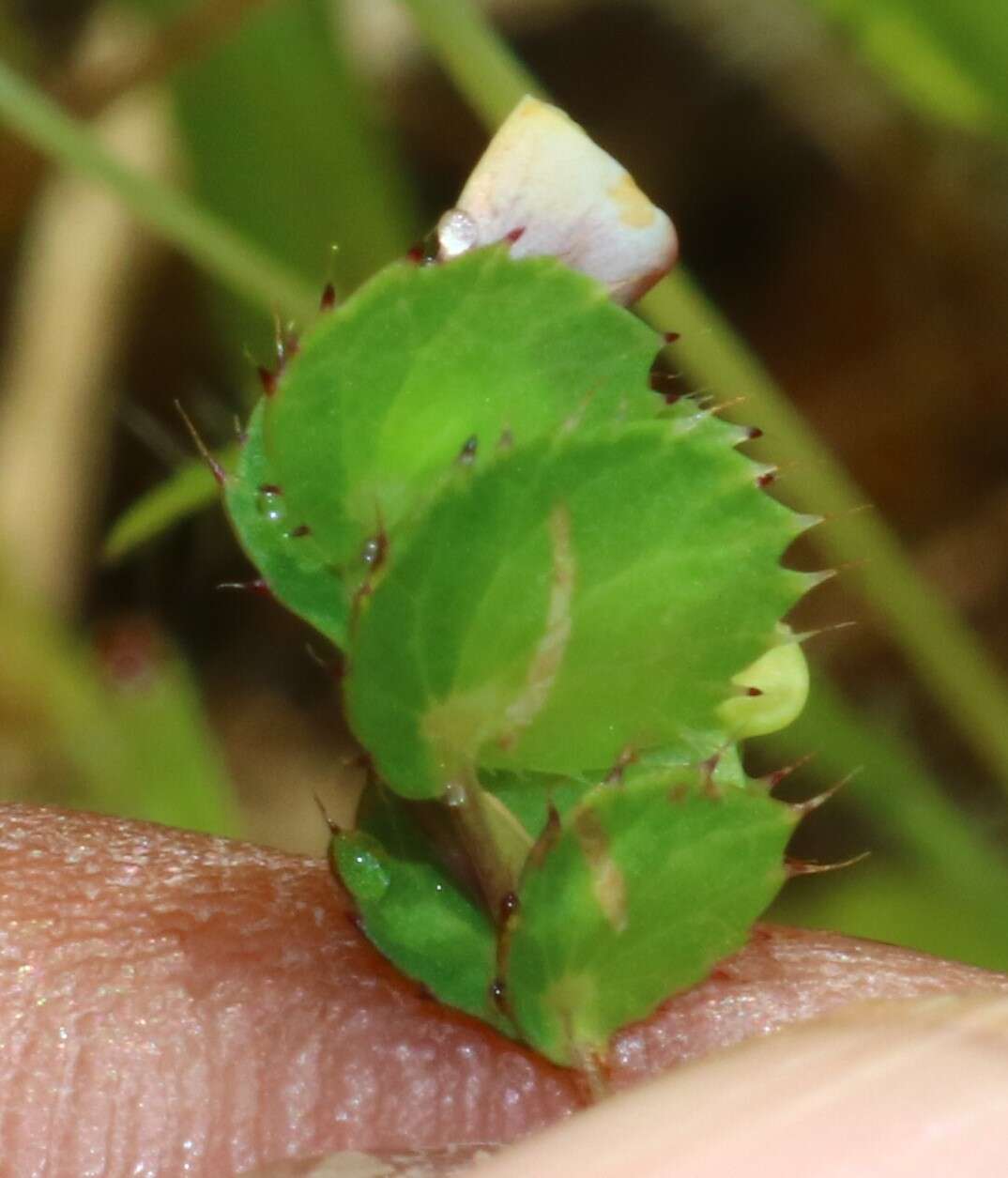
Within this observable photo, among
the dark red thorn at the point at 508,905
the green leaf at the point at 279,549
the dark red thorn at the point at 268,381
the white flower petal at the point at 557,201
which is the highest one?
the white flower petal at the point at 557,201

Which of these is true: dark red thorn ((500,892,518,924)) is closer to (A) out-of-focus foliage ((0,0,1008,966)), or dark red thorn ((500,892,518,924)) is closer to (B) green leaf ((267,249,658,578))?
(B) green leaf ((267,249,658,578))

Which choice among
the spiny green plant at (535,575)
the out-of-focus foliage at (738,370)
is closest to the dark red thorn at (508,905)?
the spiny green plant at (535,575)

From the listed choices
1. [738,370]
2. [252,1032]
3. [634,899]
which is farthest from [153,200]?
[634,899]

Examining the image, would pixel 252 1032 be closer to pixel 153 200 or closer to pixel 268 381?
pixel 268 381

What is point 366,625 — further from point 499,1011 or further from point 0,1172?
point 0,1172

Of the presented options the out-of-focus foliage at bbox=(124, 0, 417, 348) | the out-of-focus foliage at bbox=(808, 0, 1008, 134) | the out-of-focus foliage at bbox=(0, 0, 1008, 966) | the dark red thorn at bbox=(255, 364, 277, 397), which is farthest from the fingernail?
the out-of-focus foliage at bbox=(124, 0, 417, 348)

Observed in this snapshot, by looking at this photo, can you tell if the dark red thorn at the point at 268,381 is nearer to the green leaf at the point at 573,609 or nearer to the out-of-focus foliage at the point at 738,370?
the green leaf at the point at 573,609

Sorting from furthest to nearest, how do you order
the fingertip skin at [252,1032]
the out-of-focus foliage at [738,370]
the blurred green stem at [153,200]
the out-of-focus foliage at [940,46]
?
1. the out-of-focus foliage at [738,370]
2. the out-of-focus foliage at [940,46]
3. the blurred green stem at [153,200]
4. the fingertip skin at [252,1032]
